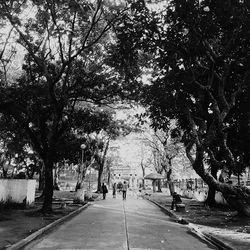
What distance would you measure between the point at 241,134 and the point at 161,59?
9275 millimetres

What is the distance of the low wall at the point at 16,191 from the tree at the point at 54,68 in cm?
255

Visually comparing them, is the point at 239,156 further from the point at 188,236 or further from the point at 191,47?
the point at 188,236

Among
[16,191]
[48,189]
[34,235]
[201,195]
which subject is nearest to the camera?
[34,235]

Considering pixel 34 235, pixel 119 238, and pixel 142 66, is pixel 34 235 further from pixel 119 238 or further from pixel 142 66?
pixel 142 66

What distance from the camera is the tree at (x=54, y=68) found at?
47.9ft

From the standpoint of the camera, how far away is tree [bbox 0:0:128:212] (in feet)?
47.9

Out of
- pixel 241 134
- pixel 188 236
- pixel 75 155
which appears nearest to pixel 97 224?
pixel 188 236

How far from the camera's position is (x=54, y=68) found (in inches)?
695

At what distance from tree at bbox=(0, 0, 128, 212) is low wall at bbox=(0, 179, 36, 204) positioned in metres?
2.55

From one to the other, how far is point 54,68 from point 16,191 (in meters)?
7.28

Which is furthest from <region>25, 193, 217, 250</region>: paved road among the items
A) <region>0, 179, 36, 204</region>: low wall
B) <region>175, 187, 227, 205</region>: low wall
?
<region>175, 187, 227, 205</region>: low wall

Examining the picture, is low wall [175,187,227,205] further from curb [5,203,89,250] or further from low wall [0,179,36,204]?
low wall [0,179,36,204]

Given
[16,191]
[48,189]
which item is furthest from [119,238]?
[16,191]

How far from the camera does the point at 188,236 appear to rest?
425 inches
